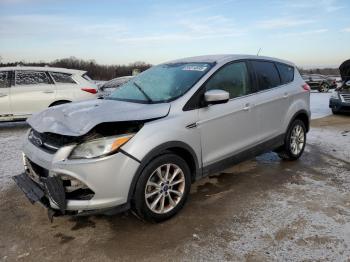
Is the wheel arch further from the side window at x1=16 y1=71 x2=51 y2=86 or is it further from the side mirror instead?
the side window at x1=16 y1=71 x2=51 y2=86

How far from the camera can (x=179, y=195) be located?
3.87 metres

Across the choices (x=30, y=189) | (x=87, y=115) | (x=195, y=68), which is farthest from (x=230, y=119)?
(x=30, y=189)

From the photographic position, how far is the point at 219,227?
362 cm

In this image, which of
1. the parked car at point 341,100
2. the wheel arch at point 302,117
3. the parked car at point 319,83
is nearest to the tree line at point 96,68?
the parked car at point 319,83

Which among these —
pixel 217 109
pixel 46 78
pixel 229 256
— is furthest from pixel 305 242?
pixel 46 78

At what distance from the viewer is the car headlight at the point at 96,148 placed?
3232 mm

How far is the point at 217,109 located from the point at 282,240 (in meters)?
1.64

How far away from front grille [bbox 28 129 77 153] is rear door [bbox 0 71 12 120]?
6006 mm

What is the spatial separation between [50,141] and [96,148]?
58cm

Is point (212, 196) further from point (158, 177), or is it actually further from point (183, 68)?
point (183, 68)

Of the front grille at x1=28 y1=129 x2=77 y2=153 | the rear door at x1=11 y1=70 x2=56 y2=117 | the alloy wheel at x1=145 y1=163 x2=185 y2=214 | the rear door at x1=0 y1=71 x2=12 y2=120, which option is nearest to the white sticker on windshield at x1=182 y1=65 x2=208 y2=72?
the alloy wheel at x1=145 y1=163 x2=185 y2=214

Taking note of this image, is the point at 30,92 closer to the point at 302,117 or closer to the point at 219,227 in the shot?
the point at 302,117

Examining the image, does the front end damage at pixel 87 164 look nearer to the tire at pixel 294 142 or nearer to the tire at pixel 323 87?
the tire at pixel 294 142

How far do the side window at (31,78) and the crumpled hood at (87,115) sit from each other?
590 centimetres
